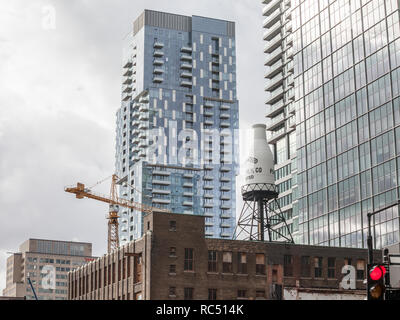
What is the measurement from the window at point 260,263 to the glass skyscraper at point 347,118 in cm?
2229

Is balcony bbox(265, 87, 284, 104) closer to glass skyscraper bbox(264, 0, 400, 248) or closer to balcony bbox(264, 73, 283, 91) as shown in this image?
balcony bbox(264, 73, 283, 91)


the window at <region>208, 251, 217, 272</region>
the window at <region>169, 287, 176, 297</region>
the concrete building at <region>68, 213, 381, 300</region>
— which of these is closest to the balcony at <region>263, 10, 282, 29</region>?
the concrete building at <region>68, 213, 381, 300</region>

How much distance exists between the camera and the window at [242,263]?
314ft

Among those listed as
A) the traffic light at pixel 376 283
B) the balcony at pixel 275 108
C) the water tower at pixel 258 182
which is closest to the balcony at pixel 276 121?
the balcony at pixel 275 108

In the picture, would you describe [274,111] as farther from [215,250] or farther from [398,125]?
[215,250]

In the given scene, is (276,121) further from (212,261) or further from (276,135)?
(212,261)

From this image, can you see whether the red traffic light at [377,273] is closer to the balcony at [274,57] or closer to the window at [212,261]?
the window at [212,261]

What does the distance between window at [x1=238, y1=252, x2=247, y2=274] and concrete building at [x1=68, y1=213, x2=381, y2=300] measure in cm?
3

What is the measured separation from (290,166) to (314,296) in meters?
82.0

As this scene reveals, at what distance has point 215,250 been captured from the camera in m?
95.8

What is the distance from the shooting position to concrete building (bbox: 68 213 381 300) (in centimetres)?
9231

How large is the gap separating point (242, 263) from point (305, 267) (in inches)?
357

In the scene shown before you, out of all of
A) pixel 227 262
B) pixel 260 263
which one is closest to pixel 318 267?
pixel 260 263
